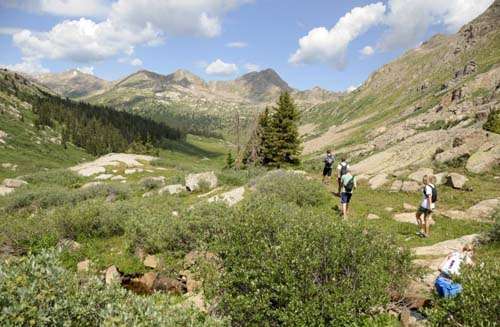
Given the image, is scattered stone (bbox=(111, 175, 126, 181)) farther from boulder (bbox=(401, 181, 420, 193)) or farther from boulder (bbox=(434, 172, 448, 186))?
boulder (bbox=(434, 172, 448, 186))

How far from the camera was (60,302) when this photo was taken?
289 inches

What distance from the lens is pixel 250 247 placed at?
46.3 ft

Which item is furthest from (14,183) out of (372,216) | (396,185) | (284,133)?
(396,185)

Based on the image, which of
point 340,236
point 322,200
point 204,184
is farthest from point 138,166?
point 340,236

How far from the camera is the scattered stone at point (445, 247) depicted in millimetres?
15320

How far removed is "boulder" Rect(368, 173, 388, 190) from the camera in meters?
30.3

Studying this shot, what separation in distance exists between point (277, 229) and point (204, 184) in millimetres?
20580

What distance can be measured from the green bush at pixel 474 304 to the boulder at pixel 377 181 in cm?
2110

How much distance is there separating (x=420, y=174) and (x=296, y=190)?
1110 centimetres

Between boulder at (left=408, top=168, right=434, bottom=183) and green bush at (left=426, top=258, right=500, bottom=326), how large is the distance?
802 inches

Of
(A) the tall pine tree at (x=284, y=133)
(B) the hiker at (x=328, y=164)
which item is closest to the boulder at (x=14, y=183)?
(A) the tall pine tree at (x=284, y=133)

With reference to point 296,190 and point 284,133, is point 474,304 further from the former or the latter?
point 284,133

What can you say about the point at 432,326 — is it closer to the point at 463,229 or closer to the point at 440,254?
the point at 440,254

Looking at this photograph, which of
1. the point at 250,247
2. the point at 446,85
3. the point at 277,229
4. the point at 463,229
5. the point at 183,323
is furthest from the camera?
the point at 446,85
